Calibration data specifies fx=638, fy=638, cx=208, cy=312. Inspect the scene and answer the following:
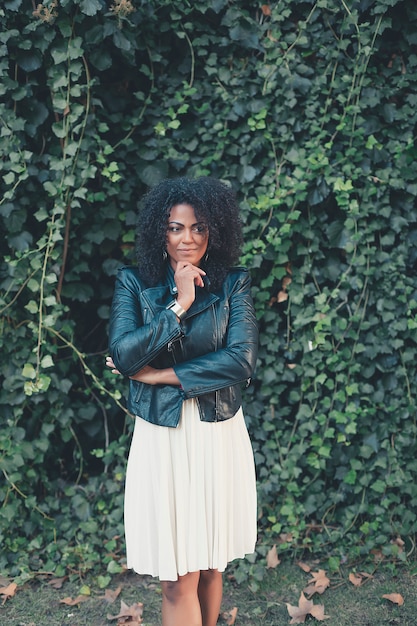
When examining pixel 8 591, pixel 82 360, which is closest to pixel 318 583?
pixel 8 591

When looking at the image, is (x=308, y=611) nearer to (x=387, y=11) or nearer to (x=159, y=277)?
(x=159, y=277)

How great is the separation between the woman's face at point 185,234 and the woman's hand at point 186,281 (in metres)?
0.06

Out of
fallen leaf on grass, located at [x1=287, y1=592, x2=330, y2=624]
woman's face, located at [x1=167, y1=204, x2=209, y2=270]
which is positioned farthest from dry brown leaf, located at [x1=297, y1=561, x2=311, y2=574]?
woman's face, located at [x1=167, y1=204, x2=209, y2=270]

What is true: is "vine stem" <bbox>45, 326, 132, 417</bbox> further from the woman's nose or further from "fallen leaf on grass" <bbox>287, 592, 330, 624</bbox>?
"fallen leaf on grass" <bbox>287, 592, 330, 624</bbox>

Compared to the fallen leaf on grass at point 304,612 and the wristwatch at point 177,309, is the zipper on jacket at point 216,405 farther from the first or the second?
the fallen leaf on grass at point 304,612

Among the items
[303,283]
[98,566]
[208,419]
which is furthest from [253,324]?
[98,566]

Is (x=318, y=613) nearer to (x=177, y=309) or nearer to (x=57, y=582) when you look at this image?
(x=57, y=582)

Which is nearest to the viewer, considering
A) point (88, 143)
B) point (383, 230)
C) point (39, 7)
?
point (39, 7)

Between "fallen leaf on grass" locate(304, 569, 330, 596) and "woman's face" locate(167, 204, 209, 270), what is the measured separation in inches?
75.8

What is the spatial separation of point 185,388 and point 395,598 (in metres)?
1.77

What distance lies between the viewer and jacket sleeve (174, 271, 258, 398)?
2455 millimetres

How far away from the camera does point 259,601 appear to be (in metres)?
3.36

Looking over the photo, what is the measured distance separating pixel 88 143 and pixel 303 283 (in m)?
1.41

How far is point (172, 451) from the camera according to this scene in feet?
8.26
